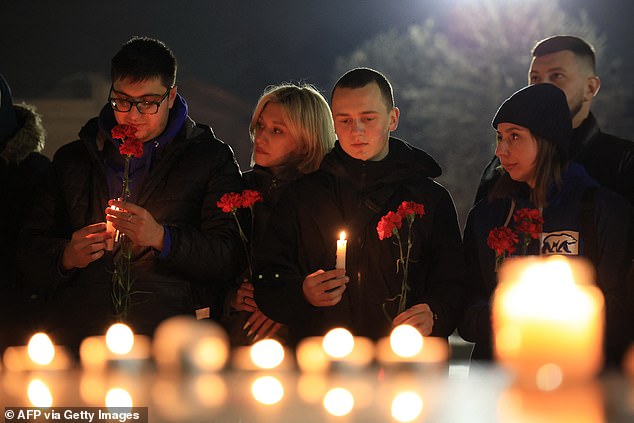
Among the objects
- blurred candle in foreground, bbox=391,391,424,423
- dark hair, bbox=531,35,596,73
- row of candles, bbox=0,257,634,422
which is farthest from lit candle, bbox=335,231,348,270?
dark hair, bbox=531,35,596,73

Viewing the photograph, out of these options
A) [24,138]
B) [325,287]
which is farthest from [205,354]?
[24,138]

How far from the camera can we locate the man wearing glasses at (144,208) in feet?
12.6

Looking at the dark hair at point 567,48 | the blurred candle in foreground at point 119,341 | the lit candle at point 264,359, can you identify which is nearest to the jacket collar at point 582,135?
the dark hair at point 567,48

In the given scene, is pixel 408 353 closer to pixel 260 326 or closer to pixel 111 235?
pixel 111 235

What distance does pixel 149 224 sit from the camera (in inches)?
140

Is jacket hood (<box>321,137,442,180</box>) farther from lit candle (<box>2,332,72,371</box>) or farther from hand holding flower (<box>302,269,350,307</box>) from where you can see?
lit candle (<box>2,332,72,371</box>)

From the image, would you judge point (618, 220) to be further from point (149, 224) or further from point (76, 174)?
point (76, 174)

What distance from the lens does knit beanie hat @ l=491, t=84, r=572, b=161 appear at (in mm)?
3889

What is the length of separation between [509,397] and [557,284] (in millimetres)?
245

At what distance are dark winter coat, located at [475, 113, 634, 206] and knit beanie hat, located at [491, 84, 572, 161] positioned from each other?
337 mm

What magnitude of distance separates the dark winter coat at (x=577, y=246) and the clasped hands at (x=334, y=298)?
0.82ft

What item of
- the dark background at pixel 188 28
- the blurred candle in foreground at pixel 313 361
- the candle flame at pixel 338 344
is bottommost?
the blurred candle in foreground at pixel 313 361

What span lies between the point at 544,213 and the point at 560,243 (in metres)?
0.15

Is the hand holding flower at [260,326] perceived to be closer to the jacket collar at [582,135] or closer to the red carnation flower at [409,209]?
the red carnation flower at [409,209]
